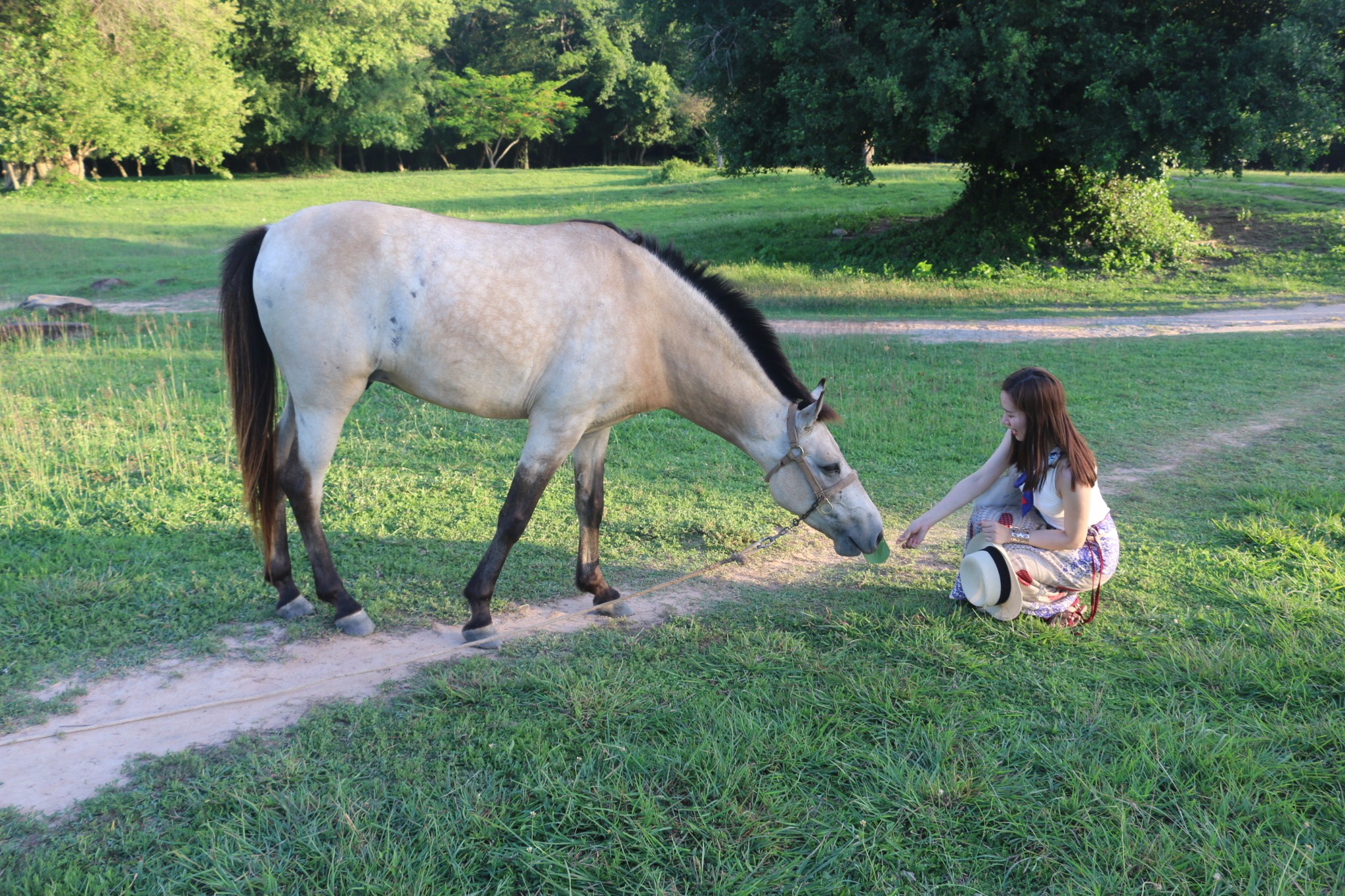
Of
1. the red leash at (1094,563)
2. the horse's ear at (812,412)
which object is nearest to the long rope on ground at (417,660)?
the horse's ear at (812,412)

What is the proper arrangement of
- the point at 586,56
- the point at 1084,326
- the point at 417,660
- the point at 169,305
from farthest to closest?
1. the point at 586,56
2. the point at 169,305
3. the point at 1084,326
4. the point at 417,660

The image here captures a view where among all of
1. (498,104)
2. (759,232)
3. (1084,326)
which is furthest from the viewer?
(498,104)

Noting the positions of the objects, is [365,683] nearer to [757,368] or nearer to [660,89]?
[757,368]

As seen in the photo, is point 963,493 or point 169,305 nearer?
point 963,493

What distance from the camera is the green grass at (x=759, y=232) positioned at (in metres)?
14.0

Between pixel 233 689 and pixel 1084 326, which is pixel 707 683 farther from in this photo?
pixel 1084 326

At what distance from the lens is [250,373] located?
427 centimetres

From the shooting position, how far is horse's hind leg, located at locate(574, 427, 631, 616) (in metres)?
4.55

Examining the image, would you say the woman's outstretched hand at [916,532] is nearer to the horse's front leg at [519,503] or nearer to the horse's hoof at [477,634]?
the horse's front leg at [519,503]

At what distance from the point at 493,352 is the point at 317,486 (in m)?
1.16

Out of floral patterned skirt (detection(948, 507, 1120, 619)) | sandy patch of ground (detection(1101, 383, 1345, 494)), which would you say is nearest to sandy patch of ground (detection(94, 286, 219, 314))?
sandy patch of ground (detection(1101, 383, 1345, 494))

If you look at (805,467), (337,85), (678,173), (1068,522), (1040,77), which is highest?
(337,85)

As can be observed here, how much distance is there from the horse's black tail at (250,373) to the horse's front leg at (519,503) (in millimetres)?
1248

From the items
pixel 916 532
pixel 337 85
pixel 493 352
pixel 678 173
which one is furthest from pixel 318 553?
pixel 337 85
